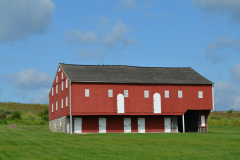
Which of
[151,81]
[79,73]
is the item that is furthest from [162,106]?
[79,73]

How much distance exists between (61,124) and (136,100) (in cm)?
1075

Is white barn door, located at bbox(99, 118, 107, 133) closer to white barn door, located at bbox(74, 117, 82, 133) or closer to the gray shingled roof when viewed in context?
white barn door, located at bbox(74, 117, 82, 133)

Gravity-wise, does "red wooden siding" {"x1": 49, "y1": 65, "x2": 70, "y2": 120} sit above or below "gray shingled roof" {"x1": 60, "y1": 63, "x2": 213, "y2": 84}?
below

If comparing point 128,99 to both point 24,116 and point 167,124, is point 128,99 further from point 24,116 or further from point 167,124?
point 24,116

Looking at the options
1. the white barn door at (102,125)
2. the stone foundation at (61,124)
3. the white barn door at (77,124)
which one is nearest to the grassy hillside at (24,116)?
the stone foundation at (61,124)

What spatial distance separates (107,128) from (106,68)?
833 centimetres

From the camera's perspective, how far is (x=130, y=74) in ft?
165

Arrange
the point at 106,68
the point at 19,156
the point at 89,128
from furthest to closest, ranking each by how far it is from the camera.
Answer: the point at 106,68 < the point at 89,128 < the point at 19,156

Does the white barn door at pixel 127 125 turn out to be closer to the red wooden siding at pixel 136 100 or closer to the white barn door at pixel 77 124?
the red wooden siding at pixel 136 100

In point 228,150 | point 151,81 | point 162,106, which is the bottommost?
point 228,150

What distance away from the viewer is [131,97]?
4784 cm

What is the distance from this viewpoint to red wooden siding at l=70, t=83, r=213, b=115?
151 ft

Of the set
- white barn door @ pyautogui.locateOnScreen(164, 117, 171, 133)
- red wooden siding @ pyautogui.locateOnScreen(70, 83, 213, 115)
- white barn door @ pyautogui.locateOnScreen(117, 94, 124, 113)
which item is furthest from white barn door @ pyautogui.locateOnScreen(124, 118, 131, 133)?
white barn door @ pyautogui.locateOnScreen(164, 117, 171, 133)

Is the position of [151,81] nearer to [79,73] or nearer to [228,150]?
[79,73]
